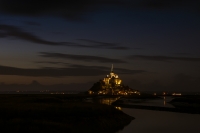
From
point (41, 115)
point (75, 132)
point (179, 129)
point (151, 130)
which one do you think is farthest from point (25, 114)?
point (179, 129)

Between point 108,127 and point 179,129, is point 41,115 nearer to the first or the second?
point 108,127

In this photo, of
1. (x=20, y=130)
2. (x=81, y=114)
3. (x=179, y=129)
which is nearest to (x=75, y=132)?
(x=20, y=130)

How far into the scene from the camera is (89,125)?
116 ft

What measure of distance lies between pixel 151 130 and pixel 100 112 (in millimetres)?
7695

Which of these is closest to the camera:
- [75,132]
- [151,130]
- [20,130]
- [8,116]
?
[20,130]

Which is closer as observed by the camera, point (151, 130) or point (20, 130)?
point (20, 130)

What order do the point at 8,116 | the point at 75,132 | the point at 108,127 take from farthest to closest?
1. the point at 108,127
2. the point at 8,116
3. the point at 75,132

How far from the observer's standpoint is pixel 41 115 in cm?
3556

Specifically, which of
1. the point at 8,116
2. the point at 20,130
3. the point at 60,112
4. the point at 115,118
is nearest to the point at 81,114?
the point at 60,112

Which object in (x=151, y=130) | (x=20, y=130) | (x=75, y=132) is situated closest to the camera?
(x=20, y=130)

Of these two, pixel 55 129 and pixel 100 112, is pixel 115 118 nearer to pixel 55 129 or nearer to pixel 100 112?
pixel 100 112

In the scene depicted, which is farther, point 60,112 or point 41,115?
point 60,112

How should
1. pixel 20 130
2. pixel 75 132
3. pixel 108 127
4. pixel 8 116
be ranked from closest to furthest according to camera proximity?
1. pixel 20 130
2. pixel 75 132
3. pixel 8 116
4. pixel 108 127

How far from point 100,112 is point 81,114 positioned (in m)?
3.77
